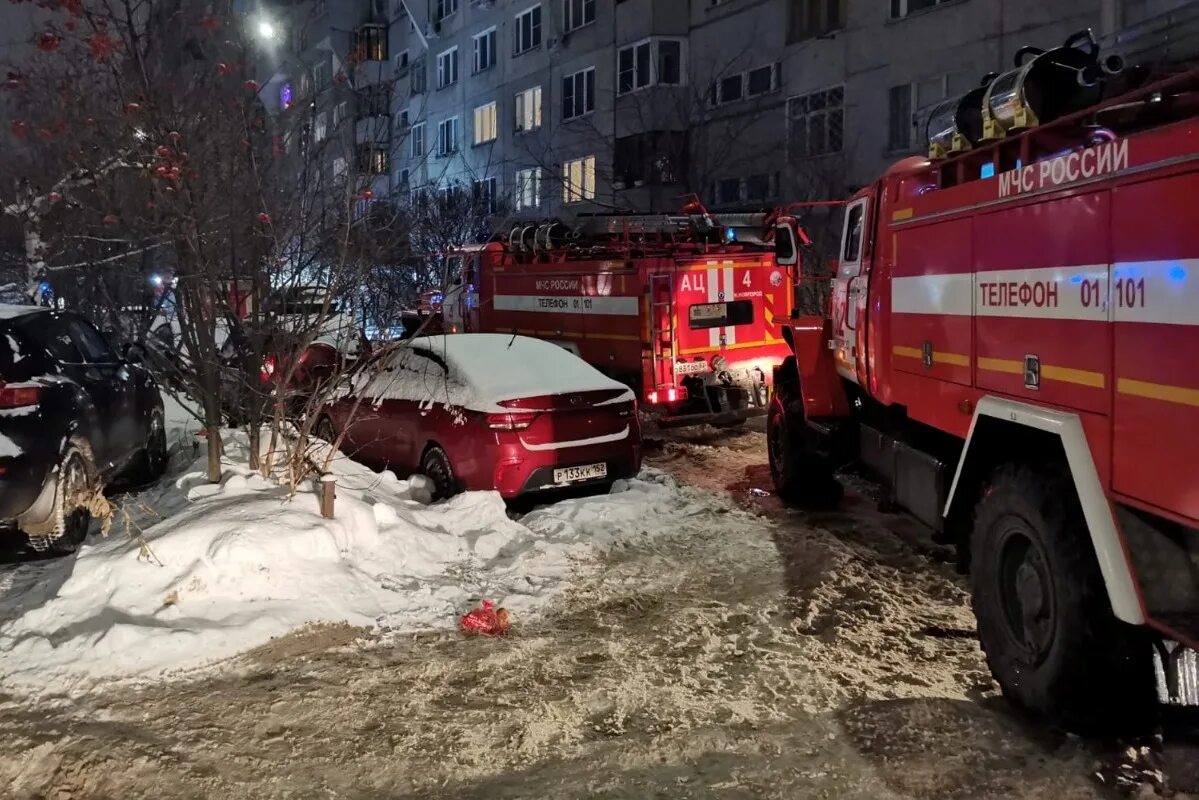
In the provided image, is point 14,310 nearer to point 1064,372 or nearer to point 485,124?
point 1064,372

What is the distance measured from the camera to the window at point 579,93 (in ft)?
96.5

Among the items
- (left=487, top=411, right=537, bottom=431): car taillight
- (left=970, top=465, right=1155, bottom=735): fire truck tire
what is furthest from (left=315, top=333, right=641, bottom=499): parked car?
(left=970, top=465, right=1155, bottom=735): fire truck tire

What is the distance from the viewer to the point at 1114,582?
11.5ft

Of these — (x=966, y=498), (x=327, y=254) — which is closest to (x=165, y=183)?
(x=327, y=254)

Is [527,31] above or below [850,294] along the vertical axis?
above

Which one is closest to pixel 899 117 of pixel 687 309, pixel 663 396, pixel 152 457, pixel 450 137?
pixel 687 309

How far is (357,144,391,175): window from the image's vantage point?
7.89 m

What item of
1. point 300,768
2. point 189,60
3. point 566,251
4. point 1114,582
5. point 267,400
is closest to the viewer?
point 1114,582

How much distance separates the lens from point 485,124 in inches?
1412

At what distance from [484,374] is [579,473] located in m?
1.21

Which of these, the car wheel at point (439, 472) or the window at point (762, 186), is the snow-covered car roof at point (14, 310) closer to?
the car wheel at point (439, 472)

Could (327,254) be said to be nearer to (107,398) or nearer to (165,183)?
(165,183)

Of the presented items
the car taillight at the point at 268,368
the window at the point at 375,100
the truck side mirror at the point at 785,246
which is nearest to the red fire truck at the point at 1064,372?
the truck side mirror at the point at 785,246

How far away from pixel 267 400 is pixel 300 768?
148 inches
